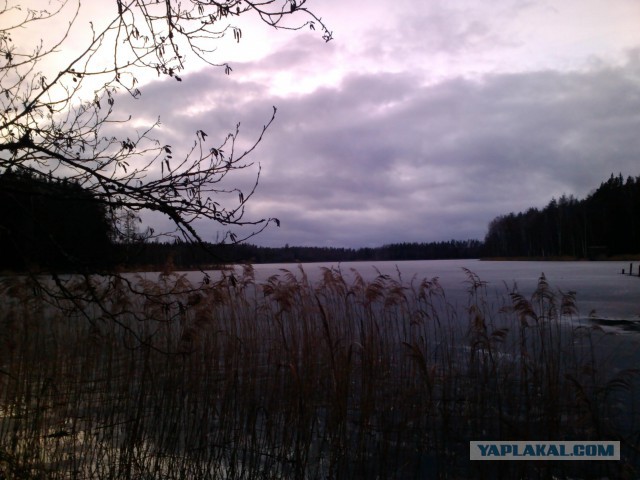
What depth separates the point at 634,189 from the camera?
67062 millimetres

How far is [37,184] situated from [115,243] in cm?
61

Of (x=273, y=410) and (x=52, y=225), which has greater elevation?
(x=52, y=225)

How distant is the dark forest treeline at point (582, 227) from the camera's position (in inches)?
2608

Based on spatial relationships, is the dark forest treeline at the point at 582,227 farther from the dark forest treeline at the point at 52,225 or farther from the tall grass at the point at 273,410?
the dark forest treeline at the point at 52,225

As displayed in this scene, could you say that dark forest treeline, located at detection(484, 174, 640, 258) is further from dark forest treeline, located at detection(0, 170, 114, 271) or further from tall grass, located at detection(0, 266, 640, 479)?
dark forest treeline, located at detection(0, 170, 114, 271)

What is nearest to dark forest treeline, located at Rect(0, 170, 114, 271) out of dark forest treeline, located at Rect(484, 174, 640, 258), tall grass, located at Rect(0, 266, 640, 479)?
tall grass, located at Rect(0, 266, 640, 479)

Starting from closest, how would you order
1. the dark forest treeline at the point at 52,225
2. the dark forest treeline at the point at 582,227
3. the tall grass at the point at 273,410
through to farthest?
the dark forest treeline at the point at 52,225 → the tall grass at the point at 273,410 → the dark forest treeline at the point at 582,227

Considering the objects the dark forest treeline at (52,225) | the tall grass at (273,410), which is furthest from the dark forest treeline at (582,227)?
the dark forest treeline at (52,225)

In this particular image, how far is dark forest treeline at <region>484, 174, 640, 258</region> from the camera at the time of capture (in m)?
66.2

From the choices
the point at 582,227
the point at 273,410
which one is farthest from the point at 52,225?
the point at 582,227

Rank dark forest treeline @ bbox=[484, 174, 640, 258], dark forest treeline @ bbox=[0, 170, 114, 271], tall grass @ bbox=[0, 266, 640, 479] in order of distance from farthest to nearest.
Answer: dark forest treeline @ bbox=[484, 174, 640, 258] → tall grass @ bbox=[0, 266, 640, 479] → dark forest treeline @ bbox=[0, 170, 114, 271]

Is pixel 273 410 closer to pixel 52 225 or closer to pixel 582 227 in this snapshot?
pixel 52 225

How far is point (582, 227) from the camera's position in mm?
77188

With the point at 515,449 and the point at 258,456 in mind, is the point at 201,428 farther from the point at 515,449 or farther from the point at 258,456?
the point at 515,449
